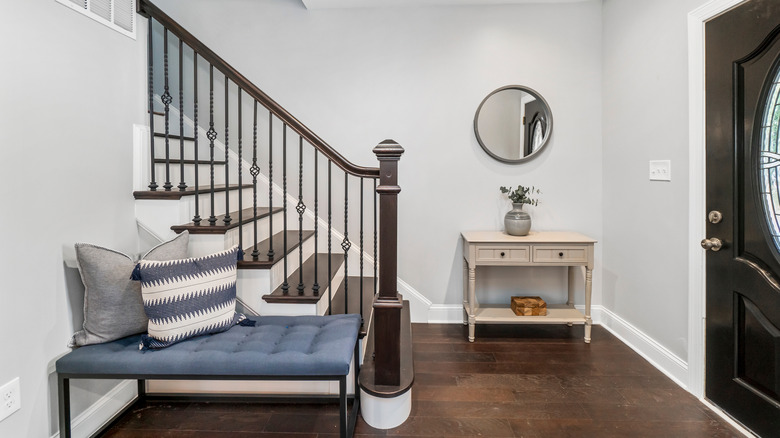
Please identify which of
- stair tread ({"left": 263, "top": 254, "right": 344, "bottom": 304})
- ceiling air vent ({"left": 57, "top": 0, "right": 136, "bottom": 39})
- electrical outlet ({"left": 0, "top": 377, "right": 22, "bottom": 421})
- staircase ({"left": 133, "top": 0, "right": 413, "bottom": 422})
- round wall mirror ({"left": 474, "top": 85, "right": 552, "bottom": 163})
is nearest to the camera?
electrical outlet ({"left": 0, "top": 377, "right": 22, "bottom": 421})

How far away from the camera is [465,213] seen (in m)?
3.27

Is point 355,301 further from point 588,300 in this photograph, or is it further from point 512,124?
point 512,124

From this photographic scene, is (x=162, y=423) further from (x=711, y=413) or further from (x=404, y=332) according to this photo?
(x=711, y=413)

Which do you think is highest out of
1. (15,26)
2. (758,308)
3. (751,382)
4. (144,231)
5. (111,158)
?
(15,26)

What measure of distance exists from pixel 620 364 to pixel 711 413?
21.5 inches

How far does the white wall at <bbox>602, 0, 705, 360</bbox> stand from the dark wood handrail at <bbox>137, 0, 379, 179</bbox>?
5.90 feet

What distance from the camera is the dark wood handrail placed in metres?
2.17

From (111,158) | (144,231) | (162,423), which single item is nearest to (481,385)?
(162,423)

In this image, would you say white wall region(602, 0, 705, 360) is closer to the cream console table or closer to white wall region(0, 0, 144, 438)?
the cream console table

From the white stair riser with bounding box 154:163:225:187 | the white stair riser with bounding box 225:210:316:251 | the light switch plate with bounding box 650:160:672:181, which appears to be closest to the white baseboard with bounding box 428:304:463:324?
the white stair riser with bounding box 225:210:316:251

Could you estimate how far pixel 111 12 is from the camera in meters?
1.99

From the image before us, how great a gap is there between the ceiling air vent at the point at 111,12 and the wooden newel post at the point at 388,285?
1471 millimetres

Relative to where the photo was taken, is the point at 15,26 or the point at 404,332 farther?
the point at 404,332

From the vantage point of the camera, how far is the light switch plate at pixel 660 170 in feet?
7.87
